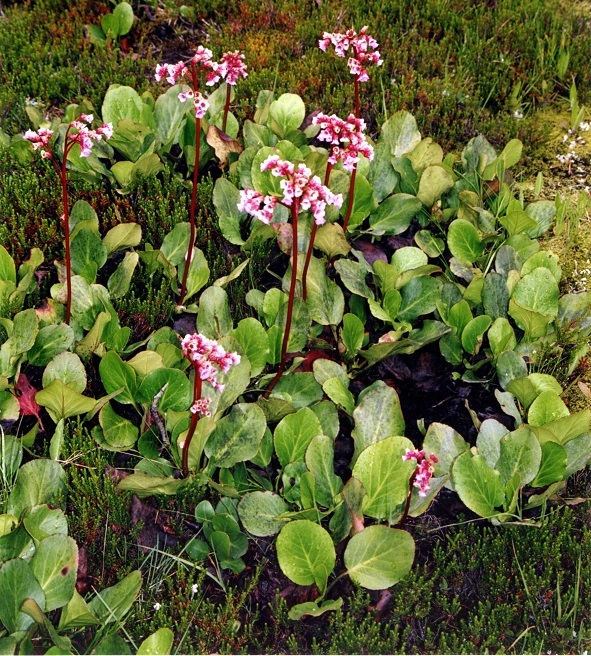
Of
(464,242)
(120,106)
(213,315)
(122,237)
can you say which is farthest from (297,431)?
(120,106)

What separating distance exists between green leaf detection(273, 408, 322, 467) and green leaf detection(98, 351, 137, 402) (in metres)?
0.56

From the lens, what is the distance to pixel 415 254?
335cm

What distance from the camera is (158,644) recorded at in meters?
2.18

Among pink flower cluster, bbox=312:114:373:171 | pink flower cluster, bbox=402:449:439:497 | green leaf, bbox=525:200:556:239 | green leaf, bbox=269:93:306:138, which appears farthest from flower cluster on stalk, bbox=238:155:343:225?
green leaf, bbox=525:200:556:239

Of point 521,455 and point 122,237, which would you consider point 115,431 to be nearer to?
Result: point 122,237

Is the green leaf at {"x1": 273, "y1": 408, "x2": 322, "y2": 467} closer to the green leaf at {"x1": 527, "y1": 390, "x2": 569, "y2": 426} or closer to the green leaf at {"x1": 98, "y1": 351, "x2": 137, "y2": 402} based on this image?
the green leaf at {"x1": 98, "y1": 351, "x2": 137, "y2": 402}

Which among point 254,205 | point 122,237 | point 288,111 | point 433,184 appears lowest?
point 122,237

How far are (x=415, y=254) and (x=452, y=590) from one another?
1.47 metres

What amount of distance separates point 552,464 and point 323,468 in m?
0.79

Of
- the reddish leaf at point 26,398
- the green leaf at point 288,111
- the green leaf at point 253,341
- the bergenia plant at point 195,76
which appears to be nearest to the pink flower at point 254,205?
the bergenia plant at point 195,76

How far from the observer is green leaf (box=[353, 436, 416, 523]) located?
253 cm

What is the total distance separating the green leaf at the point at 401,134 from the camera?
150 inches

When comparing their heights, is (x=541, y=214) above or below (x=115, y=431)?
above

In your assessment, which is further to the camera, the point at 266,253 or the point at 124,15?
the point at 124,15
